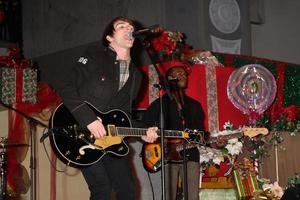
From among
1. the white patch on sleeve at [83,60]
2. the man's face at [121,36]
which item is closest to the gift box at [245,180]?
the man's face at [121,36]

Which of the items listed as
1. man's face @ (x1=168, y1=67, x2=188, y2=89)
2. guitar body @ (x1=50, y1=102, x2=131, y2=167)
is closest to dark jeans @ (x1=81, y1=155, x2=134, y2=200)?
guitar body @ (x1=50, y1=102, x2=131, y2=167)

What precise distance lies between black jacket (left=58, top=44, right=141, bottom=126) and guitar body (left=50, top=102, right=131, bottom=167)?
0.27 feet

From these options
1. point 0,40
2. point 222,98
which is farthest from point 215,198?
point 0,40

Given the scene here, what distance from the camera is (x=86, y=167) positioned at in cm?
345

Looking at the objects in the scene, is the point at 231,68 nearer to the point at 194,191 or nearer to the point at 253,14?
the point at 194,191

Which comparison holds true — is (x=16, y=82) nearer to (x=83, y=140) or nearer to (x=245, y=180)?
(x=83, y=140)

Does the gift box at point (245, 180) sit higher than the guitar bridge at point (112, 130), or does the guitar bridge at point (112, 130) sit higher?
the guitar bridge at point (112, 130)

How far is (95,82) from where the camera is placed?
3.56 m

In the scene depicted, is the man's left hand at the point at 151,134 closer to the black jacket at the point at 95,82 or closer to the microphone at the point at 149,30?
the black jacket at the point at 95,82

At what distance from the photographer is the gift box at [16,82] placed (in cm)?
607

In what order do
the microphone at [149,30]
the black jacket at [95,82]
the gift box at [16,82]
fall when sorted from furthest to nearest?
the gift box at [16,82] < the black jacket at [95,82] < the microphone at [149,30]

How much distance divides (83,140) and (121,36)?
817mm

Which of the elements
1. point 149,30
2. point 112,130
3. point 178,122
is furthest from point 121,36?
point 178,122

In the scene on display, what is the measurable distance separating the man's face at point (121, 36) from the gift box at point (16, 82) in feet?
8.77
